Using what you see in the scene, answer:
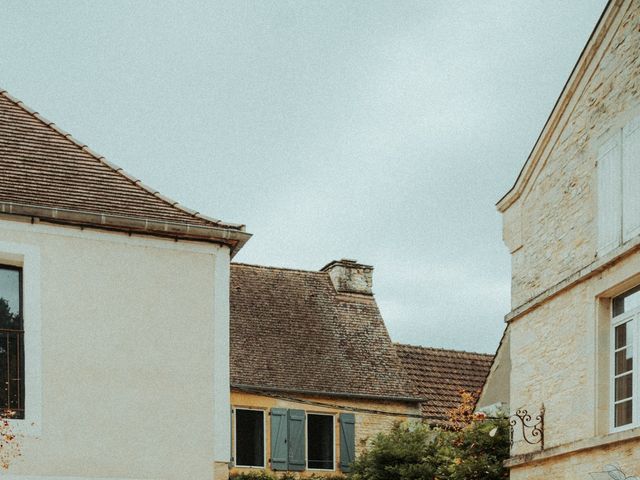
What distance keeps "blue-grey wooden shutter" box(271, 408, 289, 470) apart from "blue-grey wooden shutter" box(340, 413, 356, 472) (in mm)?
1346

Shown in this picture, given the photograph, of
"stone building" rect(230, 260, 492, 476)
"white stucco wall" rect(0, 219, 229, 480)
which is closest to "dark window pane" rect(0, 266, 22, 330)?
"white stucco wall" rect(0, 219, 229, 480)

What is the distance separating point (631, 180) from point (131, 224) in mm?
5704

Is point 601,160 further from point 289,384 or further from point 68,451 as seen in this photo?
point 289,384

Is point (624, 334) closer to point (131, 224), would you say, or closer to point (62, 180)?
point (131, 224)

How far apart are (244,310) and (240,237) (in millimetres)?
13241

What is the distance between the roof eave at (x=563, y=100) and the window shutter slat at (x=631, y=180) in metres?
1.30

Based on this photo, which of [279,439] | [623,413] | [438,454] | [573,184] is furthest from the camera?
[279,439]

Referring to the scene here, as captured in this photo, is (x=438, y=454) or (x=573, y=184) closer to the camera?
(x=573, y=184)

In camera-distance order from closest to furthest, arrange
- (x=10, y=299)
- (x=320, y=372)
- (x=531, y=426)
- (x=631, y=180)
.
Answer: (x=631, y=180) < (x=10, y=299) < (x=531, y=426) < (x=320, y=372)

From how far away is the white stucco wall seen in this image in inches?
492

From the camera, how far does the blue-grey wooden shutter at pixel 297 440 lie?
25.2 m

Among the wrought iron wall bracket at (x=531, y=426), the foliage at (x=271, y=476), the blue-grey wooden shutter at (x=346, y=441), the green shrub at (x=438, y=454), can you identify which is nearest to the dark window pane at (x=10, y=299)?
the wrought iron wall bracket at (x=531, y=426)

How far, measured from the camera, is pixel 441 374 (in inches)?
1107

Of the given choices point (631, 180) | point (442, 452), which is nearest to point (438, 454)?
point (442, 452)
